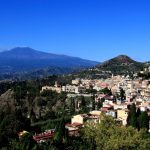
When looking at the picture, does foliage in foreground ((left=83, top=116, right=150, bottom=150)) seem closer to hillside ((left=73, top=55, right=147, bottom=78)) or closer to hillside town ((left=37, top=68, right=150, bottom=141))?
hillside town ((left=37, top=68, right=150, bottom=141))

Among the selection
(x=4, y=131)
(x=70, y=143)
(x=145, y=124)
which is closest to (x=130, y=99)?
(x=145, y=124)

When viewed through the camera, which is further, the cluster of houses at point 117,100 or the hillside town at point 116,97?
the hillside town at point 116,97

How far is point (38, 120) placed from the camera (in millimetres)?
56812

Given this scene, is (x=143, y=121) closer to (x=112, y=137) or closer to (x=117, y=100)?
(x=112, y=137)

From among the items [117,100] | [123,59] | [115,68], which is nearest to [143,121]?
[117,100]

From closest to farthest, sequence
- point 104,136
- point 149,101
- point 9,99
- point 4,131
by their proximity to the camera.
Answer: point 104,136 < point 4,131 < point 149,101 < point 9,99

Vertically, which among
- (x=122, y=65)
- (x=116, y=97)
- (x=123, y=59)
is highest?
(x=123, y=59)

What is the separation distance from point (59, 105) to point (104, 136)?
41.2 m

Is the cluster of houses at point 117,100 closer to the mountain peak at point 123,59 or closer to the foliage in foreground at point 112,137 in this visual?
the foliage in foreground at point 112,137

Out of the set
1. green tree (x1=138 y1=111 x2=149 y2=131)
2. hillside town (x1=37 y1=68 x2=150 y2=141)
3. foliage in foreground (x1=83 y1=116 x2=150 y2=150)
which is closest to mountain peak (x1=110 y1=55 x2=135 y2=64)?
hillside town (x1=37 y1=68 x2=150 y2=141)

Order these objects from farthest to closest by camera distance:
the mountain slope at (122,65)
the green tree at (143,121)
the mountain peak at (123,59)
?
the mountain peak at (123,59) → the mountain slope at (122,65) → the green tree at (143,121)

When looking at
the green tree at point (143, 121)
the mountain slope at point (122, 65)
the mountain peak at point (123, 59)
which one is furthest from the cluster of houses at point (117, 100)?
the mountain peak at point (123, 59)

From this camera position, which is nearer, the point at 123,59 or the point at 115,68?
the point at 115,68

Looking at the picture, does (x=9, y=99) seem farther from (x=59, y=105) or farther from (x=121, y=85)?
(x=121, y=85)
